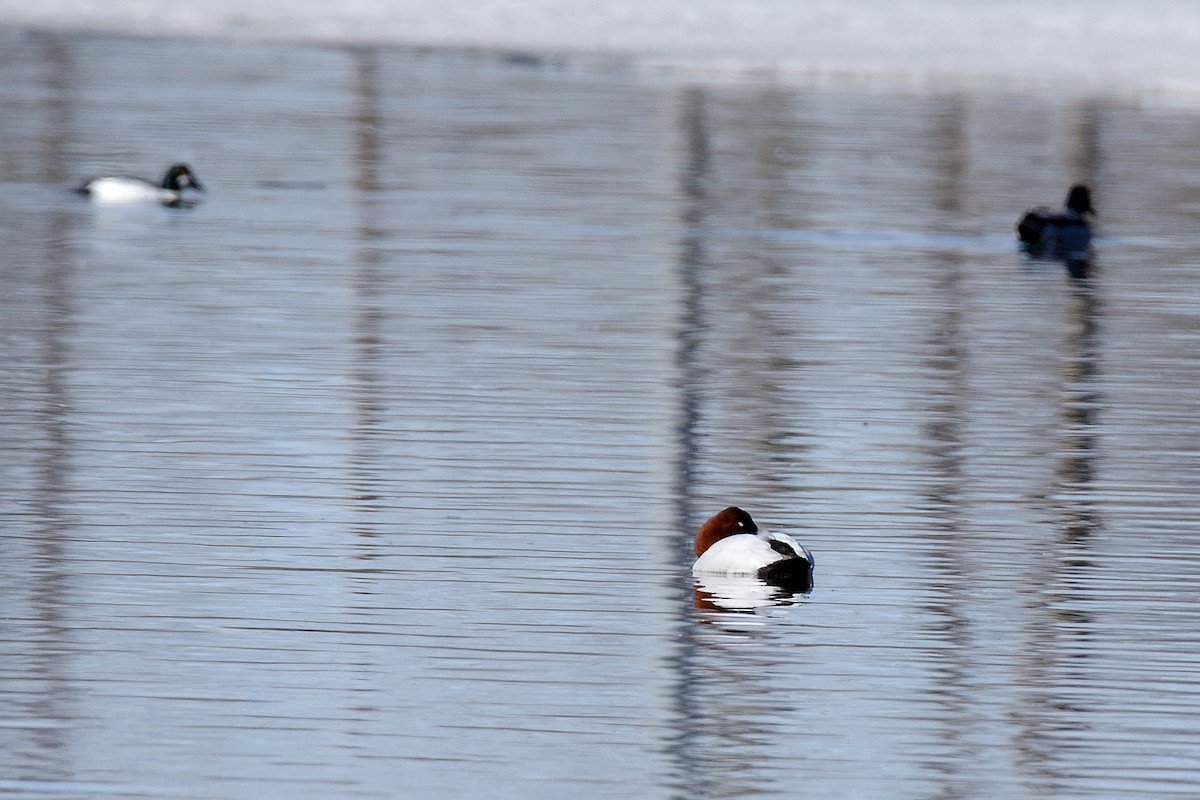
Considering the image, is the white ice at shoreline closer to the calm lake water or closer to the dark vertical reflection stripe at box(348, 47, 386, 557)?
the dark vertical reflection stripe at box(348, 47, 386, 557)

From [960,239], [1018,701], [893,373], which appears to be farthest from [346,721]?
[960,239]

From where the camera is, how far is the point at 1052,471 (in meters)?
11.6

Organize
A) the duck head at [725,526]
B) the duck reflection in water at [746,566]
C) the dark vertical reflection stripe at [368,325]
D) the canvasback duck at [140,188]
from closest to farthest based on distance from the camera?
the duck reflection in water at [746,566], the duck head at [725,526], the dark vertical reflection stripe at [368,325], the canvasback duck at [140,188]

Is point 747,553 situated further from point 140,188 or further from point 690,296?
point 140,188

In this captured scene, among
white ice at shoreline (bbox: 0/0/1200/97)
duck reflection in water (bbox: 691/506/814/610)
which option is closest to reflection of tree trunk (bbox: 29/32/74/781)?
duck reflection in water (bbox: 691/506/814/610)

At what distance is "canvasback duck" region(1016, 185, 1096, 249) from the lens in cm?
2088

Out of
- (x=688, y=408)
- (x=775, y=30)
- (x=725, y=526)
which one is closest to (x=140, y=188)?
(x=688, y=408)

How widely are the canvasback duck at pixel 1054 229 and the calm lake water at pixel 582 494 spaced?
26cm

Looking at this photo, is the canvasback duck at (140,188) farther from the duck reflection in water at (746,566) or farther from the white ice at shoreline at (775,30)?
the white ice at shoreline at (775,30)

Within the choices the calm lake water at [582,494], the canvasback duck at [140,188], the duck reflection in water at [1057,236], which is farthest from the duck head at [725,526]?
the canvasback duck at [140,188]

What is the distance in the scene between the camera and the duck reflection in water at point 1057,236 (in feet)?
68.4

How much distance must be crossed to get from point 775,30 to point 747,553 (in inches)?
1504

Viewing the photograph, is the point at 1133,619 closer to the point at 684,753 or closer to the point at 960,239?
the point at 684,753

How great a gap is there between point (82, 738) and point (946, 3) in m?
44.1
